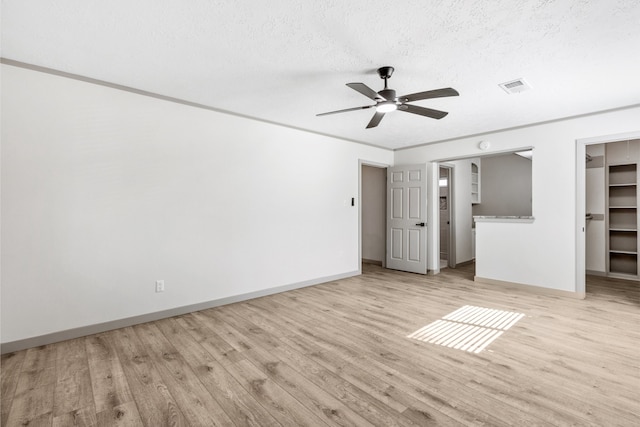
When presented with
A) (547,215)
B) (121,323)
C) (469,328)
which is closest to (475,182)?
(547,215)

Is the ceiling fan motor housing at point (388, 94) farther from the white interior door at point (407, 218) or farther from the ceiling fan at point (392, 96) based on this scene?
the white interior door at point (407, 218)

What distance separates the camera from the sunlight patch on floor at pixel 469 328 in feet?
9.09

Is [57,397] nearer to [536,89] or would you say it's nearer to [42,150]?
[42,150]

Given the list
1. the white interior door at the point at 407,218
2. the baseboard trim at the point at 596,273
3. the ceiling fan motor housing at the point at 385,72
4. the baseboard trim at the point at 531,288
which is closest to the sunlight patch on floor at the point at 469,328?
the baseboard trim at the point at 531,288

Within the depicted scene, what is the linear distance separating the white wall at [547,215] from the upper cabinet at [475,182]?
7.86 feet

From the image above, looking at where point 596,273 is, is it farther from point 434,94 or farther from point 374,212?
point 434,94

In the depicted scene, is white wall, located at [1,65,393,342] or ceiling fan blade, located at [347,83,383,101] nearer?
ceiling fan blade, located at [347,83,383,101]

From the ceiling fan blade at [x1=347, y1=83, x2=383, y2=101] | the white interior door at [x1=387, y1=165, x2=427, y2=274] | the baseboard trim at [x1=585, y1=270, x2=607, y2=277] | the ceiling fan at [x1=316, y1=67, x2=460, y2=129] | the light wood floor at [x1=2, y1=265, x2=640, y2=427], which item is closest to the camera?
the light wood floor at [x1=2, y1=265, x2=640, y2=427]

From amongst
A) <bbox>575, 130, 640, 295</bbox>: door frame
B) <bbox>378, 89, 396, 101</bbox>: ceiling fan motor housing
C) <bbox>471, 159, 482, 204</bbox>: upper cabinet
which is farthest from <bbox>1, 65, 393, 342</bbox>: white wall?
<bbox>471, 159, 482, 204</bbox>: upper cabinet

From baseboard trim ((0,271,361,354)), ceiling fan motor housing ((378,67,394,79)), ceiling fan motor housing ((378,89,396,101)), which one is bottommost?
baseboard trim ((0,271,361,354))

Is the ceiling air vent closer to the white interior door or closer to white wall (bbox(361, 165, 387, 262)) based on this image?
the white interior door

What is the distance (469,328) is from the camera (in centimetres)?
311

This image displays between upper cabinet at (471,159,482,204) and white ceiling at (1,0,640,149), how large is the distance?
360 centimetres

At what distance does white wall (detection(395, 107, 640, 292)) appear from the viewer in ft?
13.5
